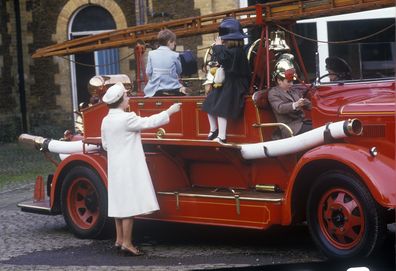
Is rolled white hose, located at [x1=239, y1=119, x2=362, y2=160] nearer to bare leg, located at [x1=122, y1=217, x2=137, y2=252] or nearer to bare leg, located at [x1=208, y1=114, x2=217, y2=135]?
bare leg, located at [x1=208, y1=114, x2=217, y2=135]

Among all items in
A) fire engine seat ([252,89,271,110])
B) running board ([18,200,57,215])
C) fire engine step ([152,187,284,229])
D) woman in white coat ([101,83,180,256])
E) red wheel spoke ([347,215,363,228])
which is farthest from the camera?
running board ([18,200,57,215])

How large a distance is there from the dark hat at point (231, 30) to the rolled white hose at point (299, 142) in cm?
97

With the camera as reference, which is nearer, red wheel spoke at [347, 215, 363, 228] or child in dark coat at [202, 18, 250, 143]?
red wheel spoke at [347, 215, 363, 228]

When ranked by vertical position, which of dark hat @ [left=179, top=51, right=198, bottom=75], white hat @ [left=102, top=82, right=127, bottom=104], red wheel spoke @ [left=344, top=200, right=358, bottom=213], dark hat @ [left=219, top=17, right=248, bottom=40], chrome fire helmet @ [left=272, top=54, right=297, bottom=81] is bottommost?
red wheel spoke @ [left=344, top=200, right=358, bottom=213]

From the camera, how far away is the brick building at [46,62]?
24125 mm

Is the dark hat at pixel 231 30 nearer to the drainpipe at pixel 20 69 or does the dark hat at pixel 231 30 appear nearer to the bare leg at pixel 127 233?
the bare leg at pixel 127 233

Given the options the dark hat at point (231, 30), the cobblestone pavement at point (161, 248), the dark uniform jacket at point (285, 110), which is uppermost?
the dark hat at point (231, 30)

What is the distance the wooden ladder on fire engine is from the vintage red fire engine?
13 mm

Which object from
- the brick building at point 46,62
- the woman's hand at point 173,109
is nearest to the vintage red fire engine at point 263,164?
the woman's hand at point 173,109

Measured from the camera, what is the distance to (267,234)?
10.0 meters

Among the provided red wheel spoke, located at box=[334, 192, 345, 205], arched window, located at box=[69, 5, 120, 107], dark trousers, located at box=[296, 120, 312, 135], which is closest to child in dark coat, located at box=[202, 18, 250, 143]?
dark trousers, located at box=[296, 120, 312, 135]

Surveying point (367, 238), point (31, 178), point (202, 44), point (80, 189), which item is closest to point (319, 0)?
point (367, 238)

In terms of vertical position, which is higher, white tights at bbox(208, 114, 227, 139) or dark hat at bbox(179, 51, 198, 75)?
dark hat at bbox(179, 51, 198, 75)

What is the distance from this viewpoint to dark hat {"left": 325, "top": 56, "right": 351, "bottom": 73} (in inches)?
344
